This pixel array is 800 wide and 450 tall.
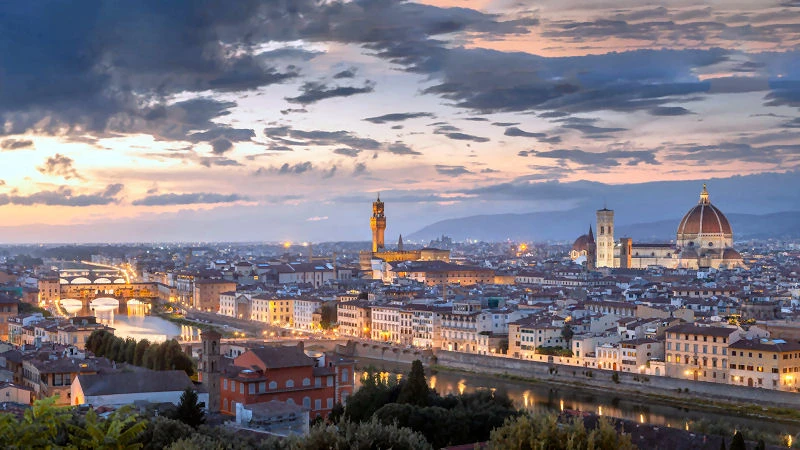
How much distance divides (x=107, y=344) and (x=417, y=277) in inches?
1348

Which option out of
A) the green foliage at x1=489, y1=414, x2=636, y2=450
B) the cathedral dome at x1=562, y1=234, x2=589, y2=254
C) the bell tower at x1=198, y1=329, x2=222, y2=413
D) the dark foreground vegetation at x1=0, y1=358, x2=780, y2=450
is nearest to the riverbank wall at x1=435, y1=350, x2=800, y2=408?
the dark foreground vegetation at x1=0, y1=358, x2=780, y2=450

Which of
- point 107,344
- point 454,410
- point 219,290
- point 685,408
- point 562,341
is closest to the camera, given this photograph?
point 454,410

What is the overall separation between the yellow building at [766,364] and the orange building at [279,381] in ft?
33.4

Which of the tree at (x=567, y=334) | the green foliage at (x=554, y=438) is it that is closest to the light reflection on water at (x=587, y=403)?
the tree at (x=567, y=334)

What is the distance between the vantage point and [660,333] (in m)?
28.2

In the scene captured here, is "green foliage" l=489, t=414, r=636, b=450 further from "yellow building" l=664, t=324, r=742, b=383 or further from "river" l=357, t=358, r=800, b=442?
"yellow building" l=664, t=324, r=742, b=383

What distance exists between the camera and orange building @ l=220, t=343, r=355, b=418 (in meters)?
18.0

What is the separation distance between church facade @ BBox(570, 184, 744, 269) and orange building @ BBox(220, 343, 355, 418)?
51041 mm

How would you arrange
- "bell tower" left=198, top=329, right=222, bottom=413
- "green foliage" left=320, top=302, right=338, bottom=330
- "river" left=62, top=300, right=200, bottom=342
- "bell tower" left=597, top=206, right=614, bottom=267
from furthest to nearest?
"bell tower" left=597, top=206, right=614, bottom=267 < "green foliage" left=320, top=302, right=338, bottom=330 < "river" left=62, top=300, right=200, bottom=342 < "bell tower" left=198, top=329, right=222, bottom=413

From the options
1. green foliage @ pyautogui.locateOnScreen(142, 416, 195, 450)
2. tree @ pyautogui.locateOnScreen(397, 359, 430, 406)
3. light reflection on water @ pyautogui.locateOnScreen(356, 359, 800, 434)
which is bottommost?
light reflection on water @ pyautogui.locateOnScreen(356, 359, 800, 434)

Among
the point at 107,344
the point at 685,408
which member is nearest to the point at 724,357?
the point at 685,408

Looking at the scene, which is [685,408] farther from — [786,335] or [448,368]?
[448,368]

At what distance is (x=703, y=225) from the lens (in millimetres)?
67875

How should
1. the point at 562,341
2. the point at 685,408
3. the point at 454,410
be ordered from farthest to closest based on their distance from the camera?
1. the point at 562,341
2. the point at 685,408
3. the point at 454,410
